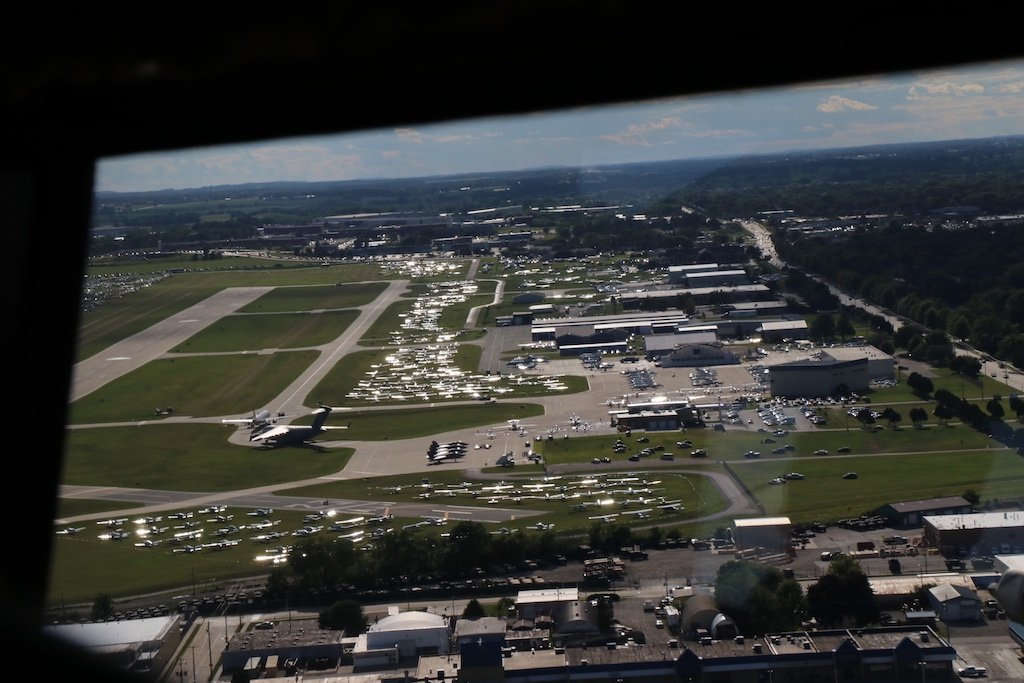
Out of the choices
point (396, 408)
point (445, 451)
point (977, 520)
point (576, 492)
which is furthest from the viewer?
point (396, 408)

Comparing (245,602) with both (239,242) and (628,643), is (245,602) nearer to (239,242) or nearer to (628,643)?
(628,643)

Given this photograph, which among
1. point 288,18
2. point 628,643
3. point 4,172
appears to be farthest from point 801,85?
Result: point 628,643

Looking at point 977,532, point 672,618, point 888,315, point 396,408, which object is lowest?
point 396,408

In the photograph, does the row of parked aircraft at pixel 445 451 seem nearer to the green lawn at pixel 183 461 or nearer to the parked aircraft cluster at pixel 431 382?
the green lawn at pixel 183 461

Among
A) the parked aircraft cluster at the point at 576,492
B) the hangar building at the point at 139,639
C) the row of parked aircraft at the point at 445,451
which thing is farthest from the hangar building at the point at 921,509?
the hangar building at the point at 139,639

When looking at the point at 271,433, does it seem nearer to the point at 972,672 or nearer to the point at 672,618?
the point at 672,618

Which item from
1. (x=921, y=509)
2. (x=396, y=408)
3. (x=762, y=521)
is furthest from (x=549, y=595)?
(x=396, y=408)

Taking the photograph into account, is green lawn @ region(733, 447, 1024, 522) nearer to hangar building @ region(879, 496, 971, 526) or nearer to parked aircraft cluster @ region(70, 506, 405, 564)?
hangar building @ region(879, 496, 971, 526)
